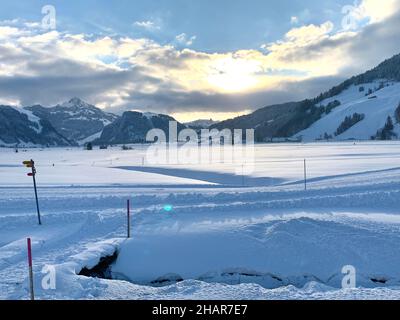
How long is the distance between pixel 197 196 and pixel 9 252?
9.74 metres

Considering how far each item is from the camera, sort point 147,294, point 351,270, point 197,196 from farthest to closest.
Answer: point 197,196 → point 351,270 → point 147,294

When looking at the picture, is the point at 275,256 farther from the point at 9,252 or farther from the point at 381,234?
the point at 9,252

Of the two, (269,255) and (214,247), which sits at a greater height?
(214,247)

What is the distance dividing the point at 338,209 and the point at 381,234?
3.75m

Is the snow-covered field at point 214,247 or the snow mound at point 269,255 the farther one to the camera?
the snow mound at point 269,255

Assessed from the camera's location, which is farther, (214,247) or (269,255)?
(214,247)

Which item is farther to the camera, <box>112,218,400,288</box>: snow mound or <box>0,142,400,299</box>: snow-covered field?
<box>112,218,400,288</box>: snow mound

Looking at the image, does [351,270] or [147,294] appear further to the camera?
[351,270]
